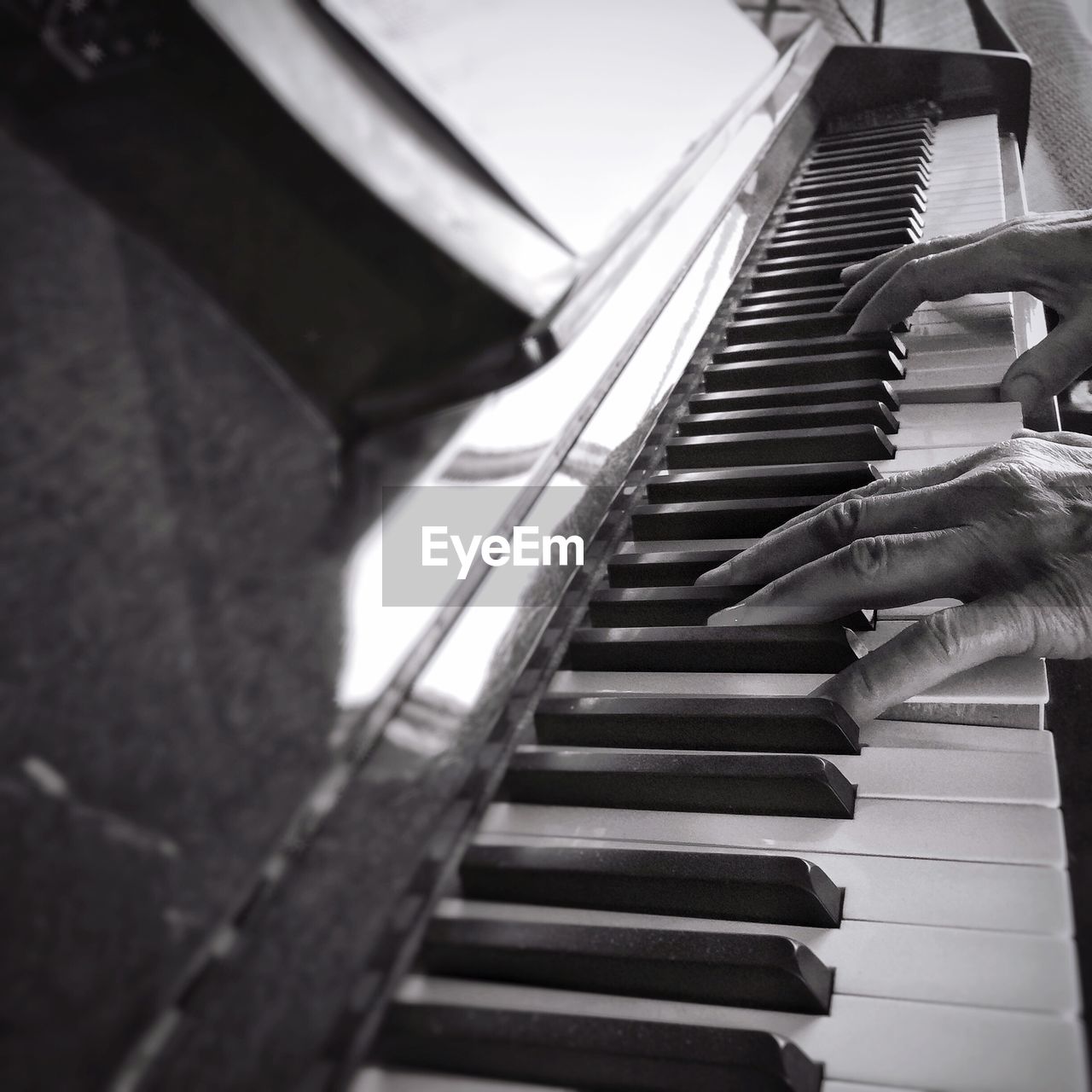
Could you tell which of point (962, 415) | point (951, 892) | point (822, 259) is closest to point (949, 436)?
point (962, 415)

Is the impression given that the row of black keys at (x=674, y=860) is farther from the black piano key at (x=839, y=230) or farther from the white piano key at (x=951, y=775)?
the black piano key at (x=839, y=230)

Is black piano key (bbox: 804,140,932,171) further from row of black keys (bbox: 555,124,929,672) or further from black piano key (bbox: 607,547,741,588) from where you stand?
black piano key (bbox: 607,547,741,588)

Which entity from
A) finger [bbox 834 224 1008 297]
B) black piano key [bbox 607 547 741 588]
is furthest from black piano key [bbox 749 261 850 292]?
black piano key [bbox 607 547 741 588]

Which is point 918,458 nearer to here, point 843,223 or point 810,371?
point 810,371

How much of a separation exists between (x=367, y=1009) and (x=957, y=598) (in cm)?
68

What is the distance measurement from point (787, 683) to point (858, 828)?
0.57ft

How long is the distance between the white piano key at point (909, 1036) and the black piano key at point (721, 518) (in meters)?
0.57

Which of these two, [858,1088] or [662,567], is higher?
[662,567]

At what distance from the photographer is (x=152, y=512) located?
547 mm

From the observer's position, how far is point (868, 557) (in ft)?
3.09

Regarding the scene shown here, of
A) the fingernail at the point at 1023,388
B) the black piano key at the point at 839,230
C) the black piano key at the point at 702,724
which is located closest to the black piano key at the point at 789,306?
the black piano key at the point at 839,230

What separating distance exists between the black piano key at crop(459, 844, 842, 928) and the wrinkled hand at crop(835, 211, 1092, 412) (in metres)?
1.01

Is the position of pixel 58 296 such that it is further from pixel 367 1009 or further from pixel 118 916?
pixel 367 1009

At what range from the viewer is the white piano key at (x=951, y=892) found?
0.68m
